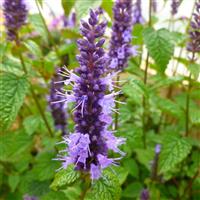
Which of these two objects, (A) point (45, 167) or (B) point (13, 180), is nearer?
(A) point (45, 167)

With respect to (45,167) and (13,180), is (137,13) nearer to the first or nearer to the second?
(45,167)

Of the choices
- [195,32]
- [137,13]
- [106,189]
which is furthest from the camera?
[137,13]

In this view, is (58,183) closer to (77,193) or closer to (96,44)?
(77,193)

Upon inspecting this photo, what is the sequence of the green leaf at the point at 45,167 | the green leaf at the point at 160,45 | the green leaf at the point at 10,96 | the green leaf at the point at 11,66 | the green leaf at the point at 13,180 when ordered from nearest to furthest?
the green leaf at the point at 10,96 → the green leaf at the point at 160,45 → the green leaf at the point at 11,66 → the green leaf at the point at 45,167 → the green leaf at the point at 13,180

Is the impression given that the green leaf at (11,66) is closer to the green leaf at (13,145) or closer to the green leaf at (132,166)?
the green leaf at (13,145)

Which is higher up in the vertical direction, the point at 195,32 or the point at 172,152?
the point at 195,32

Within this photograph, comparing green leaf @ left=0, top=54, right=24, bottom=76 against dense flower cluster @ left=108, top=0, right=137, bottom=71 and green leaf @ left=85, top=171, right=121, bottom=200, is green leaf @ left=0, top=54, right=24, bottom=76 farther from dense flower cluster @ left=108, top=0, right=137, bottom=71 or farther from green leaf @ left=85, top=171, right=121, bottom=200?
green leaf @ left=85, top=171, right=121, bottom=200

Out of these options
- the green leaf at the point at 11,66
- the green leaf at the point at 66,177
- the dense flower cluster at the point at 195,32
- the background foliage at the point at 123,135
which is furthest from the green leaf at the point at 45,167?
the dense flower cluster at the point at 195,32

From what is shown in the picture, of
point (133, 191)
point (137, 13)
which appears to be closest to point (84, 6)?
point (137, 13)
